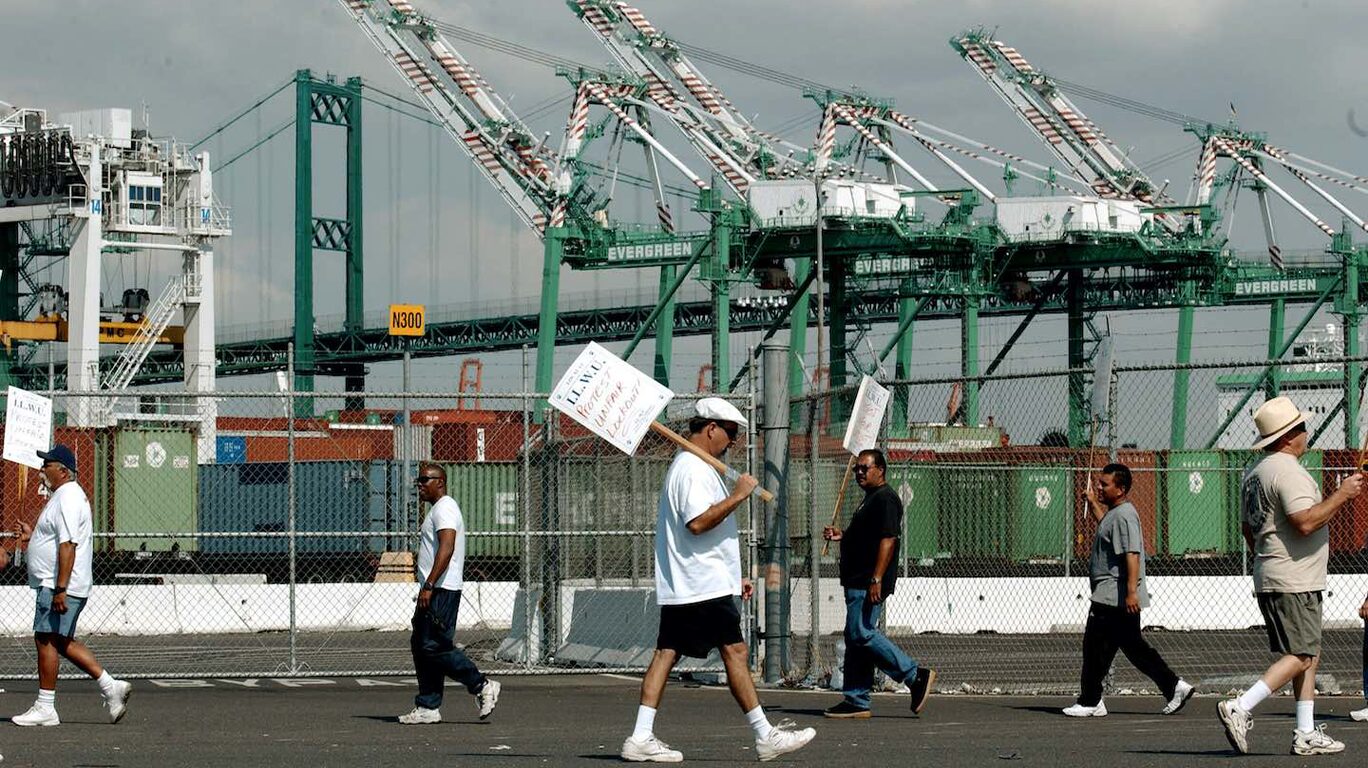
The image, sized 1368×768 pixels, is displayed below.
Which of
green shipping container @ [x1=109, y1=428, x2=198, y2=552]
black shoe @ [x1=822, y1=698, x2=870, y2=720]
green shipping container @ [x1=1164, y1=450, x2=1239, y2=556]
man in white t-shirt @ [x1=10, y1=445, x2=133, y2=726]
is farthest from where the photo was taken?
green shipping container @ [x1=1164, y1=450, x2=1239, y2=556]

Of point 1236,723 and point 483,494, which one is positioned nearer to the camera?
point 1236,723

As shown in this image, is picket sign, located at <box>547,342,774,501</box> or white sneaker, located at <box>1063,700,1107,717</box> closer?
picket sign, located at <box>547,342,774,501</box>

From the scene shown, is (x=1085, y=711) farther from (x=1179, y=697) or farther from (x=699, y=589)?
(x=699, y=589)

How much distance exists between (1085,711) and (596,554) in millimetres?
5887

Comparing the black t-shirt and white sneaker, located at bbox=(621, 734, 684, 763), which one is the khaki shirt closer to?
the black t-shirt

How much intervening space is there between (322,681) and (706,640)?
692 cm

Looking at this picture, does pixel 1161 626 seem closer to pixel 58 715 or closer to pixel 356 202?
pixel 58 715

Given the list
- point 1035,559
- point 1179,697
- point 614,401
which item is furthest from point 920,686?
point 1035,559

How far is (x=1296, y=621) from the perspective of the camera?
9.66 meters

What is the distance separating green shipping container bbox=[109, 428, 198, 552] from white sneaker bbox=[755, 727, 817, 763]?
25.5 meters

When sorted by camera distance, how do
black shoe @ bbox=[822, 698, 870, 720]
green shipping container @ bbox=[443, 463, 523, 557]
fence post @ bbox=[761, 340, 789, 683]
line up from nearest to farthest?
black shoe @ bbox=[822, 698, 870, 720] < fence post @ bbox=[761, 340, 789, 683] < green shipping container @ bbox=[443, 463, 523, 557]

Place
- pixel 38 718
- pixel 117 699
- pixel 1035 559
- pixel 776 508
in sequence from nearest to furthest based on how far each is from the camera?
pixel 38 718, pixel 117 699, pixel 776 508, pixel 1035 559

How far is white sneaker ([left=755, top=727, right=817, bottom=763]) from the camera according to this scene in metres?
9.49

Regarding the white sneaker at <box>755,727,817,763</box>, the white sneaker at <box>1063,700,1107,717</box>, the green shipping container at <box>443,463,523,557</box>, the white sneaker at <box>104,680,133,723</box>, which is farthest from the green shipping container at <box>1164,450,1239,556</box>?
the white sneaker at <box>755,727,817,763</box>
